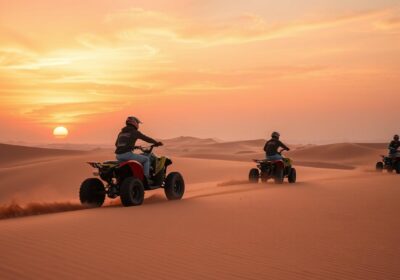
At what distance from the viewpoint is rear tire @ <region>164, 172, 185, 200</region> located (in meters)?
10.5

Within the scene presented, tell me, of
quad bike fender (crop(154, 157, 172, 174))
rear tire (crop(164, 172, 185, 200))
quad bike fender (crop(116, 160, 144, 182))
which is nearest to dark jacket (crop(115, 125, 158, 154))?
quad bike fender (crop(116, 160, 144, 182))

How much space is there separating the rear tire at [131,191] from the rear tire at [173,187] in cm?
125

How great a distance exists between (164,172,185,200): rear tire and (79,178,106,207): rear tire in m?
Answer: 1.57

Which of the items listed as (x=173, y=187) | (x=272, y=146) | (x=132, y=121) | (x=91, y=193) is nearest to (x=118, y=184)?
(x=91, y=193)

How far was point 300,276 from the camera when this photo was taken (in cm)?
450

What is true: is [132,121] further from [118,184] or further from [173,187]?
[173,187]

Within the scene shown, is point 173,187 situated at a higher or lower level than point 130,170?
lower

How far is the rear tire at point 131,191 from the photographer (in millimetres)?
8953

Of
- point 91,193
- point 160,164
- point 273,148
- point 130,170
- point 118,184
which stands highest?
point 273,148

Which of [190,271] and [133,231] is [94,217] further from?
[190,271]

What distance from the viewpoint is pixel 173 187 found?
10.6 meters

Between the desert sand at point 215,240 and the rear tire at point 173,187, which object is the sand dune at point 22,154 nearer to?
the rear tire at point 173,187

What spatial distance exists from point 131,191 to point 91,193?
94 cm

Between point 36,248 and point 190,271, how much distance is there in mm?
1822
